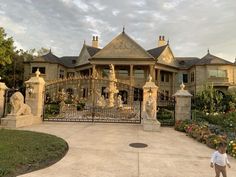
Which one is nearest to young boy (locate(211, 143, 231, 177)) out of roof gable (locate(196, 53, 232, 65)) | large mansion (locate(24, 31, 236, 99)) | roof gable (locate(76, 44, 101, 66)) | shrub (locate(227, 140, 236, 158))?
shrub (locate(227, 140, 236, 158))

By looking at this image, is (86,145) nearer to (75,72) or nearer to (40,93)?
(40,93)

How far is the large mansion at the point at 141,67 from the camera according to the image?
33.8m

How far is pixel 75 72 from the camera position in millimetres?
41594

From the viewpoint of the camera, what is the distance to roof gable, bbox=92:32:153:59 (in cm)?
3419

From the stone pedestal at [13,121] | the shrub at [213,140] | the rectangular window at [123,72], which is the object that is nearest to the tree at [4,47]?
the rectangular window at [123,72]

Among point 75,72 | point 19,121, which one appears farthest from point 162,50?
point 19,121

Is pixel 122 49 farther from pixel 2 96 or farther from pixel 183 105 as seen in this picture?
pixel 2 96

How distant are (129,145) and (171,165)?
226cm

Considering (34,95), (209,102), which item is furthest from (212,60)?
(34,95)

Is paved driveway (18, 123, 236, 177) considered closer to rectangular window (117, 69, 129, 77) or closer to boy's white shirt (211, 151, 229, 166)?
boy's white shirt (211, 151, 229, 166)

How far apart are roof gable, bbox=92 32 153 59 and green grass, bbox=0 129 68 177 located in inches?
1078

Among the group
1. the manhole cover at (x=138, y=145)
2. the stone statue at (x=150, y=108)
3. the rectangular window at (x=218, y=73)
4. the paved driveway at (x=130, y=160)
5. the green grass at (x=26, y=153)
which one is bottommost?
the paved driveway at (x=130, y=160)

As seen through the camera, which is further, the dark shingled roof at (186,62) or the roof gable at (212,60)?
the dark shingled roof at (186,62)

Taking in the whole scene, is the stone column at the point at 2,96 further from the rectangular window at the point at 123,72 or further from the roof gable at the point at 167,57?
the roof gable at the point at 167,57
